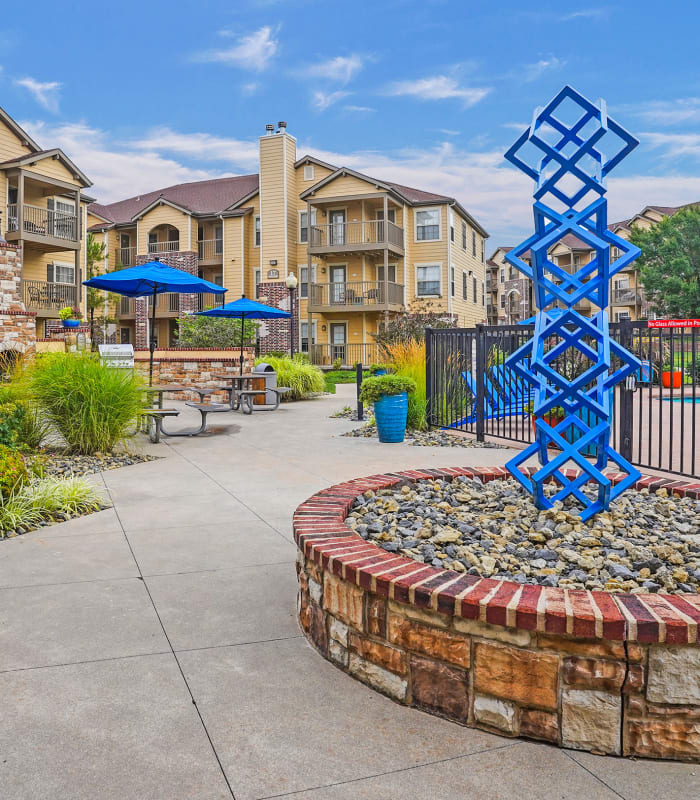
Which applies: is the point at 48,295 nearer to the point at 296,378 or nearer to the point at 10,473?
the point at 296,378

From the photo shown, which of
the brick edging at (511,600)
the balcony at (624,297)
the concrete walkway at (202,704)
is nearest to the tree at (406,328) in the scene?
the concrete walkway at (202,704)

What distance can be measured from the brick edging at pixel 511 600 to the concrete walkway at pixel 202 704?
440 millimetres

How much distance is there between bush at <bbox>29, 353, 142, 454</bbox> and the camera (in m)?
8.13

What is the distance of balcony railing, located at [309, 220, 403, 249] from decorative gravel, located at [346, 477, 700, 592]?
26.9m

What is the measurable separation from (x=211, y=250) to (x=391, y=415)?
2754 cm

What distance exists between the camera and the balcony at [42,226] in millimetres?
26109

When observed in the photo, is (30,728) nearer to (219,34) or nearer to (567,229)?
(567,229)

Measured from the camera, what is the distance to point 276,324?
102ft

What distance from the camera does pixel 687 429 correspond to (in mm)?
10852

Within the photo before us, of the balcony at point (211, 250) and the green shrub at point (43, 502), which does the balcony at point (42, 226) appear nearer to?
the balcony at point (211, 250)

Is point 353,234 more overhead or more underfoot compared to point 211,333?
more overhead

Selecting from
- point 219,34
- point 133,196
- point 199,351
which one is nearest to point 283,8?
point 219,34

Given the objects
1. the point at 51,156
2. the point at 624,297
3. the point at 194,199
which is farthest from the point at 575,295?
the point at 624,297

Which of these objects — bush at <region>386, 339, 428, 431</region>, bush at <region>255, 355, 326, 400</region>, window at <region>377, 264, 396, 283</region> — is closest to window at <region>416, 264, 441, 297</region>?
window at <region>377, 264, 396, 283</region>
